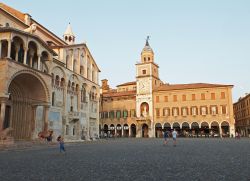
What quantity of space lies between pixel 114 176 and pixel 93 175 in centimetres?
67

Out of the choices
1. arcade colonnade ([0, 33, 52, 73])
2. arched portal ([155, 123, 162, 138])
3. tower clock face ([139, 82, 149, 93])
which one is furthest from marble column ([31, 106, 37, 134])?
tower clock face ([139, 82, 149, 93])

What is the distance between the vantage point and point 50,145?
77.7 ft

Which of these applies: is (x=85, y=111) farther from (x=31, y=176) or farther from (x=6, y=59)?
(x=31, y=176)

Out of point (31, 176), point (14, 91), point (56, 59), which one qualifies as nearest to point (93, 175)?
point (31, 176)

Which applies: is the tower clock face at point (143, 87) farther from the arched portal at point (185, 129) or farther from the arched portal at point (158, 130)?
the arched portal at point (185, 129)

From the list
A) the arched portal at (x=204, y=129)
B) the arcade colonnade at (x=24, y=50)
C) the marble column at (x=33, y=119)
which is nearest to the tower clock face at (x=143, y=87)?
the arched portal at (x=204, y=129)

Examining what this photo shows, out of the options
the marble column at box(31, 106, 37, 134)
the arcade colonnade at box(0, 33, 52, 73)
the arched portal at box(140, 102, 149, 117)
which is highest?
the arcade colonnade at box(0, 33, 52, 73)

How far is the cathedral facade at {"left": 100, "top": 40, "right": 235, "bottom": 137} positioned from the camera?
51.2m

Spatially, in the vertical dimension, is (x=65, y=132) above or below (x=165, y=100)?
below

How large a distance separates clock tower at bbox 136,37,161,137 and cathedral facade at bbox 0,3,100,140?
615 inches

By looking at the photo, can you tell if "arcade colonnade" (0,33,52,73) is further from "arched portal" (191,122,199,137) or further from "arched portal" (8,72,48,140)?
"arched portal" (191,122,199,137)

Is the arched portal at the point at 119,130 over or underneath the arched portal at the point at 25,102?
underneath

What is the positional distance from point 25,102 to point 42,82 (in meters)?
2.70

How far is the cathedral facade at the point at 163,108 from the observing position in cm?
5122
